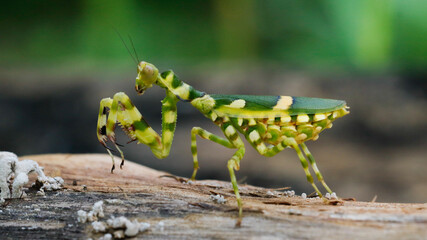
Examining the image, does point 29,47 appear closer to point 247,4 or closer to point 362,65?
point 247,4

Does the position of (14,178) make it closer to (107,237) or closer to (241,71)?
(107,237)

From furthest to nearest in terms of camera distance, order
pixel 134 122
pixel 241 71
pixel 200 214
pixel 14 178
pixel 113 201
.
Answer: pixel 241 71
pixel 134 122
pixel 14 178
pixel 113 201
pixel 200 214

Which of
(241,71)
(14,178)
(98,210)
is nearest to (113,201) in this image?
(98,210)

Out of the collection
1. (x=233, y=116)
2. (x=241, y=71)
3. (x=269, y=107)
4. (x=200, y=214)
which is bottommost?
(x=200, y=214)

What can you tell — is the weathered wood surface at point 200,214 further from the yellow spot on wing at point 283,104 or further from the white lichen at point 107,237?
the yellow spot on wing at point 283,104

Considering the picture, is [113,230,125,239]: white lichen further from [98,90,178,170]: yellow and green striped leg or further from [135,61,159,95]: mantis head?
[135,61,159,95]: mantis head

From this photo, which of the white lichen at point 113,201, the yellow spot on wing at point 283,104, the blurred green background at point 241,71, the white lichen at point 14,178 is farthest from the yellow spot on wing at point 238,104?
the blurred green background at point 241,71

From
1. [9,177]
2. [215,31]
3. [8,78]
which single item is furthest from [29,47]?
[9,177]
